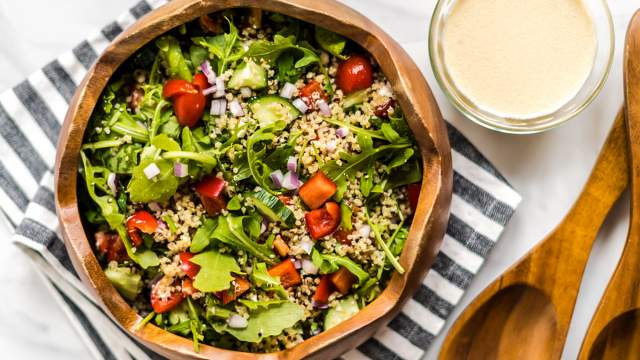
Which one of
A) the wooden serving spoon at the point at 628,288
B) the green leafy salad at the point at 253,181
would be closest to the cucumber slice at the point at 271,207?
the green leafy salad at the point at 253,181

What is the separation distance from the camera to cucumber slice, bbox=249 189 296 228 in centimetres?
209

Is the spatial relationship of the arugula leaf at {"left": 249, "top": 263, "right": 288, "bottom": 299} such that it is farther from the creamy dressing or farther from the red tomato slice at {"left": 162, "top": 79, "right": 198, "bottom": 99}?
the creamy dressing

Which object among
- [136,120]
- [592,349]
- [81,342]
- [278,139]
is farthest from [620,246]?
[81,342]

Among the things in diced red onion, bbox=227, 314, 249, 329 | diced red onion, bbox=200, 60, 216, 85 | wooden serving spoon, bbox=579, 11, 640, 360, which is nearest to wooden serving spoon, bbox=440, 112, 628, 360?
wooden serving spoon, bbox=579, 11, 640, 360

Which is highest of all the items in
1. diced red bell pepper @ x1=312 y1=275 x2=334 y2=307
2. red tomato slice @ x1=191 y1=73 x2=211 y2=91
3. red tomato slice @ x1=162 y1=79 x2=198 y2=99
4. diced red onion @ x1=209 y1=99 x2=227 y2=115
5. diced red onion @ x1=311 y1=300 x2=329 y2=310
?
red tomato slice @ x1=162 y1=79 x2=198 y2=99

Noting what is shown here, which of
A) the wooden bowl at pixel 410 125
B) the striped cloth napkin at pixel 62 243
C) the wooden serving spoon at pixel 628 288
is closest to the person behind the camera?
the wooden bowl at pixel 410 125

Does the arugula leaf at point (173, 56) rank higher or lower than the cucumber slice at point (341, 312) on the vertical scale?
higher

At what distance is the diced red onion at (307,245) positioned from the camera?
2.11 meters

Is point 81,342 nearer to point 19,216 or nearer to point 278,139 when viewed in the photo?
point 19,216

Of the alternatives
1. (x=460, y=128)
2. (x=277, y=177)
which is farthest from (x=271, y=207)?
(x=460, y=128)

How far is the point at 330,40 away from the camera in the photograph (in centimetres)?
209

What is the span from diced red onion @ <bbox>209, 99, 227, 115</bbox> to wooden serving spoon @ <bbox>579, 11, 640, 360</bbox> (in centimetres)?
110

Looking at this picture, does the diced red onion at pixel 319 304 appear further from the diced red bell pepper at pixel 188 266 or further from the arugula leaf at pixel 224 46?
the arugula leaf at pixel 224 46

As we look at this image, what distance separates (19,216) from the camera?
7.69 feet
